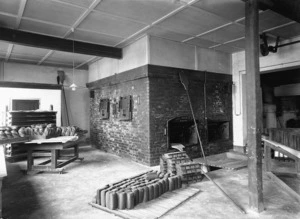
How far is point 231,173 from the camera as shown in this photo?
475 centimetres

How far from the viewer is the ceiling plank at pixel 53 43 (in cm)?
488

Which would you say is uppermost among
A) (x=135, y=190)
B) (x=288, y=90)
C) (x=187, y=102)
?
(x=288, y=90)

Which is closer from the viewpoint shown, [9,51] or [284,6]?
[284,6]

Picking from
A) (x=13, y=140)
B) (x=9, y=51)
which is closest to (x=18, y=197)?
(x=13, y=140)

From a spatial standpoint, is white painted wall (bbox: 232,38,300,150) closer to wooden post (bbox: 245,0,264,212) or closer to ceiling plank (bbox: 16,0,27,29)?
wooden post (bbox: 245,0,264,212)

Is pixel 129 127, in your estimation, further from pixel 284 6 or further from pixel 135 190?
pixel 284 6

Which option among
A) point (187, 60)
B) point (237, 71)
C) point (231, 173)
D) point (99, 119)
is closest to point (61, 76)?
point (99, 119)

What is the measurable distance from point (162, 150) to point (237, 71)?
3.75m

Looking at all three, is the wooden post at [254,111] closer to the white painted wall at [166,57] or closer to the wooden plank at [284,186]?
the wooden plank at [284,186]

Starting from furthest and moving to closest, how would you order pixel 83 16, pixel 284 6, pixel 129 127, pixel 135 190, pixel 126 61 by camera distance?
pixel 126 61 → pixel 129 127 → pixel 83 16 → pixel 284 6 → pixel 135 190

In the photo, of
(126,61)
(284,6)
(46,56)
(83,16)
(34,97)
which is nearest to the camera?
(284,6)

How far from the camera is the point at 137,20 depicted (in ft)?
15.0

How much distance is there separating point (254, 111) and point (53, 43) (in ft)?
15.8

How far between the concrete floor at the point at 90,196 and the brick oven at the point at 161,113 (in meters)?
0.96
